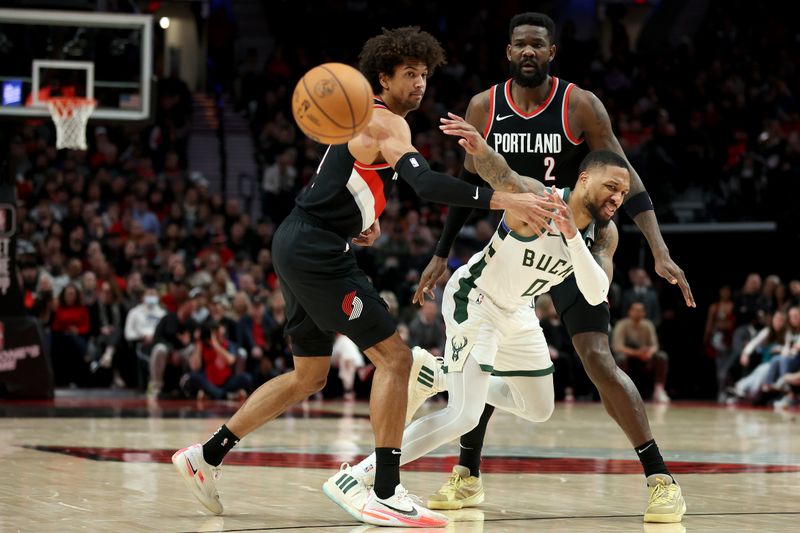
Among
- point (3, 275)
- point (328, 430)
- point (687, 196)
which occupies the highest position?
point (687, 196)

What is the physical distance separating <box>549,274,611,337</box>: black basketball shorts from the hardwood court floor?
0.84m

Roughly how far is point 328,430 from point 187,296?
5.70 metres

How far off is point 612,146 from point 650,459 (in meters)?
1.64

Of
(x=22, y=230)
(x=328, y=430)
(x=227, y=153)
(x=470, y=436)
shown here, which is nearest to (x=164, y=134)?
(x=227, y=153)

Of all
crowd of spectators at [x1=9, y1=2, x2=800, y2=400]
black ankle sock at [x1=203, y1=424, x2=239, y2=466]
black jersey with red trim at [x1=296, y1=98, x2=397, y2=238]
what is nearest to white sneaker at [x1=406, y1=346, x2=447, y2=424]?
black jersey with red trim at [x1=296, y1=98, x2=397, y2=238]

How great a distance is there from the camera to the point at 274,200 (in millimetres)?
19812

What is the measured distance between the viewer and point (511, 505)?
581 centimetres

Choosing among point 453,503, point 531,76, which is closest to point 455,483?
point 453,503

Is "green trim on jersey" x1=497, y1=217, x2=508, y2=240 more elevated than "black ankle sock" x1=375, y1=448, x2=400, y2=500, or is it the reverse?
"green trim on jersey" x1=497, y1=217, x2=508, y2=240

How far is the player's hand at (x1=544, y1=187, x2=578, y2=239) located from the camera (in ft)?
17.0

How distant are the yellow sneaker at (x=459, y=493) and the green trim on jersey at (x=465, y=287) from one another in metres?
0.76

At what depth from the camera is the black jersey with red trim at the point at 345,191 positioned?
17.8 feet

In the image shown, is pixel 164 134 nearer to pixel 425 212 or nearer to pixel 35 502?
pixel 425 212

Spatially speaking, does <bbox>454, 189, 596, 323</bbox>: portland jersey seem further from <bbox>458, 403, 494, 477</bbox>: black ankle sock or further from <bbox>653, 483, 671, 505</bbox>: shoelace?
<bbox>653, 483, 671, 505</bbox>: shoelace
